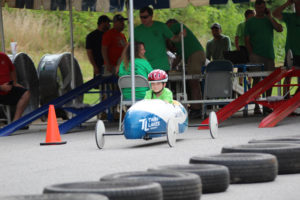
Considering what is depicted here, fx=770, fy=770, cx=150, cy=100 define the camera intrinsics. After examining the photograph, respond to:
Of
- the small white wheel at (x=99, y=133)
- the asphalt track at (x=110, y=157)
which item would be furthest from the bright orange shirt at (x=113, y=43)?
the small white wheel at (x=99, y=133)

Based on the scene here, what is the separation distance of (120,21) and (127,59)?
3.19m

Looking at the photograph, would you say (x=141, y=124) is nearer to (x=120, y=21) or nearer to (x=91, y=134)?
(x=91, y=134)

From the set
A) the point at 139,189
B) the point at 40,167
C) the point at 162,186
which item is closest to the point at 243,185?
the point at 162,186

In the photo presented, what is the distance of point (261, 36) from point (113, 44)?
3472 mm

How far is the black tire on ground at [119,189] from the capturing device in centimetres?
524

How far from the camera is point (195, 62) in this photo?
1844 cm

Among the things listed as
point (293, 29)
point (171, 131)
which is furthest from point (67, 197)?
point (293, 29)

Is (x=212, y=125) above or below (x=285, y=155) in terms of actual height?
below

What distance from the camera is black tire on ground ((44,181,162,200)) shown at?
524cm

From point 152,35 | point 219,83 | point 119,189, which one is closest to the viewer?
point 119,189

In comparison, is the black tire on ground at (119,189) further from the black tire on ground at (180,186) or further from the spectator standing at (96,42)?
the spectator standing at (96,42)

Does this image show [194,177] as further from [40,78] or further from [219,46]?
[40,78]

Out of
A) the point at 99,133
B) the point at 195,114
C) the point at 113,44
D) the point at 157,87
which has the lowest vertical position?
the point at 195,114

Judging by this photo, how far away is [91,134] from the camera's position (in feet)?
49.3
